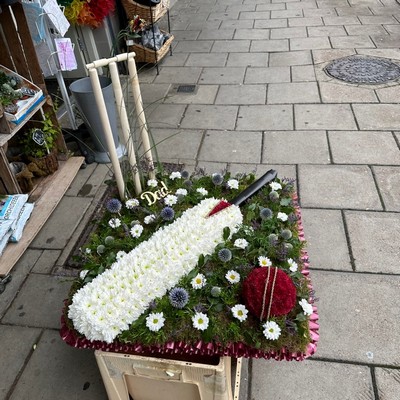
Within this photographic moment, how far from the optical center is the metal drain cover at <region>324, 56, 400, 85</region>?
4.07 m

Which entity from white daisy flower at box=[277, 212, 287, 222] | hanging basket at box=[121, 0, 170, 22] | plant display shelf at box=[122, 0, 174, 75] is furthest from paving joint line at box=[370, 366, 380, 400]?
hanging basket at box=[121, 0, 170, 22]

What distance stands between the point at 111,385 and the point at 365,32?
5.38 metres

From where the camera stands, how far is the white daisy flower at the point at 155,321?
1.31m

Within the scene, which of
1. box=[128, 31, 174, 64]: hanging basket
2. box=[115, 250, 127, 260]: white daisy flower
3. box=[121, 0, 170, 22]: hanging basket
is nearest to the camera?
box=[115, 250, 127, 260]: white daisy flower

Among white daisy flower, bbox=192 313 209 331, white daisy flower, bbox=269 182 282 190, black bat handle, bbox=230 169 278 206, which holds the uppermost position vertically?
black bat handle, bbox=230 169 278 206

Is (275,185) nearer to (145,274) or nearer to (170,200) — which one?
(170,200)

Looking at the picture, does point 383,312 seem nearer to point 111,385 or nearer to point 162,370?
point 162,370

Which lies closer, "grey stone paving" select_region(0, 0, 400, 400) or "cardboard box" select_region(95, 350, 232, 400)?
"cardboard box" select_region(95, 350, 232, 400)

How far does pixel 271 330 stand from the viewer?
1274 mm

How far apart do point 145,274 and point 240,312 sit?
1.20 feet

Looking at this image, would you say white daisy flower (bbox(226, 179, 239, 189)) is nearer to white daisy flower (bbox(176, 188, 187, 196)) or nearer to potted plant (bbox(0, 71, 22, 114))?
white daisy flower (bbox(176, 188, 187, 196))

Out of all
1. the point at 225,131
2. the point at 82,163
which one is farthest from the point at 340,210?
the point at 82,163

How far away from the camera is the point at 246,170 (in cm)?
301

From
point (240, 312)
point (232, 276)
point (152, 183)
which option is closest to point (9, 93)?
point (152, 183)
